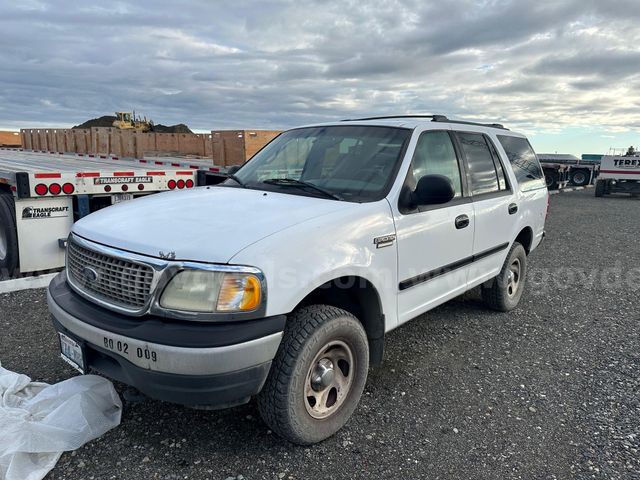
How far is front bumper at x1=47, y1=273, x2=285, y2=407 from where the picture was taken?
2289mm

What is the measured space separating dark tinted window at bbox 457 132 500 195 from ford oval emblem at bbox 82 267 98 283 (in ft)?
9.60

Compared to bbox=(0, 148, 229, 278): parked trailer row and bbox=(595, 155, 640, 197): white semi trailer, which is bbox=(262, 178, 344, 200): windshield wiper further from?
bbox=(595, 155, 640, 197): white semi trailer

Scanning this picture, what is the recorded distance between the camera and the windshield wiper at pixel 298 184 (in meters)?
3.24

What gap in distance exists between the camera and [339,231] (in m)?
2.79

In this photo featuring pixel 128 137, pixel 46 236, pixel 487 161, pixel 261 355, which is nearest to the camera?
pixel 261 355

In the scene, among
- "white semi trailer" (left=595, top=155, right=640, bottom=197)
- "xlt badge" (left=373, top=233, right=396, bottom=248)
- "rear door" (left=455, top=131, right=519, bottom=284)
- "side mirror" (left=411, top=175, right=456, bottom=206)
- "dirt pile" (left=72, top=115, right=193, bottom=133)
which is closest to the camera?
"xlt badge" (left=373, top=233, right=396, bottom=248)

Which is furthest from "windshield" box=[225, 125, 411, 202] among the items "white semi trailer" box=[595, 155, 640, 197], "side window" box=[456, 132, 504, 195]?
"white semi trailer" box=[595, 155, 640, 197]

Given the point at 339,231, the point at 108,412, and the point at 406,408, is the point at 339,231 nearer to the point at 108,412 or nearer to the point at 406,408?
the point at 406,408

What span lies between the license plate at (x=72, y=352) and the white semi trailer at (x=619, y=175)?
22574mm

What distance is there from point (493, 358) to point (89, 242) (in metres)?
3.20

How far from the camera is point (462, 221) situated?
3846 mm

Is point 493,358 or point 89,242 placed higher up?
point 89,242

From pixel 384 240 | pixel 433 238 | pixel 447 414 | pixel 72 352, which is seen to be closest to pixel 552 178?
pixel 433 238

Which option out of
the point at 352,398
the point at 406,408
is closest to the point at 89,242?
the point at 352,398
